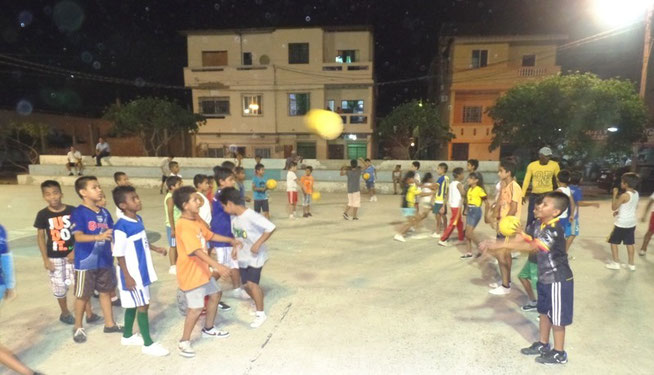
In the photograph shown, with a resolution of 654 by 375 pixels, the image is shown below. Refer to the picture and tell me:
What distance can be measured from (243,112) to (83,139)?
14.1 metres

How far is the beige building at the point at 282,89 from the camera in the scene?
25484mm

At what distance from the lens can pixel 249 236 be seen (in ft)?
12.4

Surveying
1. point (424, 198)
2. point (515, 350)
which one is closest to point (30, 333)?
point (515, 350)

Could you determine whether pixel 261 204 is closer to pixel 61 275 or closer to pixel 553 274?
pixel 61 275

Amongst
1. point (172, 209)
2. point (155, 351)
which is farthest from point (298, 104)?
point (155, 351)

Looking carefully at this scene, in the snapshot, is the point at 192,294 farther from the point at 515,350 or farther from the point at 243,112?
the point at 243,112

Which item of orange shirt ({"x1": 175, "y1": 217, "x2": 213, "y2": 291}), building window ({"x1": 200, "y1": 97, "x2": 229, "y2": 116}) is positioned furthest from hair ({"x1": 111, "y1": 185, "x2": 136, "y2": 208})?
building window ({"x1": 200, "y1": 97, "x2": 229, "y2": 116})

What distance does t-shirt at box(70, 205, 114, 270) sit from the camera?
11.7ft

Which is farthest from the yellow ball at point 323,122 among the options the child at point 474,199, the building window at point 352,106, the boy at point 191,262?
the boy at point 191,262

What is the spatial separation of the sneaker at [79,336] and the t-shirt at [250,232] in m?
1.74

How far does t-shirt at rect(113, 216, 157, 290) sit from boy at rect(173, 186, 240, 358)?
1.09 feet

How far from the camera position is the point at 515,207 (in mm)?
5219

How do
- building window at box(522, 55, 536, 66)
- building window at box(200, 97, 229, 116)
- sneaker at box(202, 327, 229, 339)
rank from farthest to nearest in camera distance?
1. building window at box(200, 97, 229, 116)
2. building window at box(522, 55, 536, 66)
3. sneaker at box(202, 327, 229, 339)

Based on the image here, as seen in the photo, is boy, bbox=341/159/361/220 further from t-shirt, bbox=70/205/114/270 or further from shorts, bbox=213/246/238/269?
t-shirt, bbox=70/205/114/270
